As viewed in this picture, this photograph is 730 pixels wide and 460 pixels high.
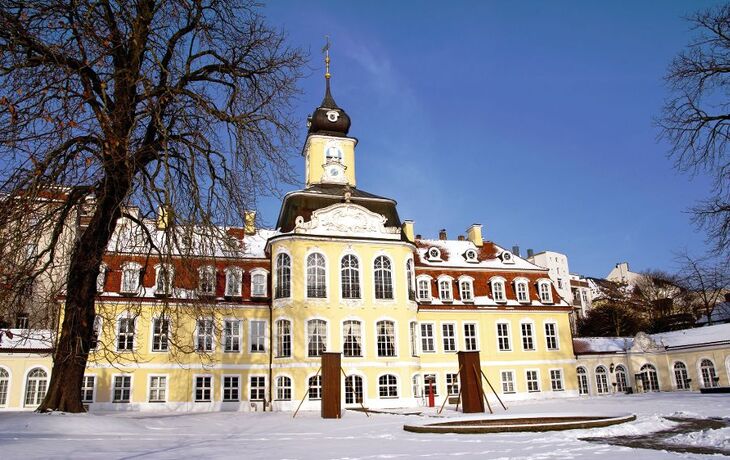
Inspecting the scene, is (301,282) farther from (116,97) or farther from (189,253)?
(116,97)

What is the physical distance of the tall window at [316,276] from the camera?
1187 inches

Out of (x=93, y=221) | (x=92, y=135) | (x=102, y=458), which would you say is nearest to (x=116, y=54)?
(x=92, y=135)

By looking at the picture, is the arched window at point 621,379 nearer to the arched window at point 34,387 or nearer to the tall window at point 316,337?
the tall window at point 316,337

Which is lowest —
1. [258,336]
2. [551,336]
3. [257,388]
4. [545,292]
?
[257,388]

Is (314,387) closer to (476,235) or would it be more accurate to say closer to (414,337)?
(414,337)

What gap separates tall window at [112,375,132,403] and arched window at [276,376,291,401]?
7116mm

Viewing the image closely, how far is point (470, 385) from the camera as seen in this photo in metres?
21.4

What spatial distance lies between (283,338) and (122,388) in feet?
26.2

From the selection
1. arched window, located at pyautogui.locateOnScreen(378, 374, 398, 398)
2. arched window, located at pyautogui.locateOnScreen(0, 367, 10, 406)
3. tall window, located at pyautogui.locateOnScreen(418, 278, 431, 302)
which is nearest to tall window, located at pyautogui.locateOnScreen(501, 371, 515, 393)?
tall window, located at pyautogui.locateOnScreen(418, 278, 431, 302)

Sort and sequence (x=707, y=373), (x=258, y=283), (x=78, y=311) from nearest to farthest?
(x=78, y=311) → (x=258, y=283) → (x=707, y=373)

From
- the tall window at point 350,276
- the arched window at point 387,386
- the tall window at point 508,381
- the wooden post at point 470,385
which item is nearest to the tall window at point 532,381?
the tall window at point 508,381

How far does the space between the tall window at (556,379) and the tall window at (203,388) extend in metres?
19.8

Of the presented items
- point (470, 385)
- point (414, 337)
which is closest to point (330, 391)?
point (470, 385)

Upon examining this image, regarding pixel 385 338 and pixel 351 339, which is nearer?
pixel 351 339
